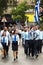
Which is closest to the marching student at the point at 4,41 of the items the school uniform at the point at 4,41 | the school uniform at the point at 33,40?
the school uniform at the point at 4,41

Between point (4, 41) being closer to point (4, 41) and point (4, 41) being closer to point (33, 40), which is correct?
point (4, 41)

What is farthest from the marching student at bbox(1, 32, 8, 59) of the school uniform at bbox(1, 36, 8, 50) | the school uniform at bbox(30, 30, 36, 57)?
the school uniform at bbox(30, 30, 36, 57)

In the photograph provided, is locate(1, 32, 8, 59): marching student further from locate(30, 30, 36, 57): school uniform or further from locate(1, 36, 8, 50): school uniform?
locate(30, 30, 36, 57): school uniform

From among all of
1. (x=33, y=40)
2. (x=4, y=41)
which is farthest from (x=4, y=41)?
(x=33, y=40)

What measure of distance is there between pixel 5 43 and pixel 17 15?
3939 centimetres

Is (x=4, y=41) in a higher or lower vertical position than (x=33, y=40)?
higher

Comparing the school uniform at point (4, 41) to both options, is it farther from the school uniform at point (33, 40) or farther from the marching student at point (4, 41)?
the school uniform at point (33, 40)

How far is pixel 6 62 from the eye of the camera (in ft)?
61.0

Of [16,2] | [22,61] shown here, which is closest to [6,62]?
[22,61]

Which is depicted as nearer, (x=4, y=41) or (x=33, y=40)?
(x=4, y=41)

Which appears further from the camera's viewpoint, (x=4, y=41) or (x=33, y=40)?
(x=33, y=40)

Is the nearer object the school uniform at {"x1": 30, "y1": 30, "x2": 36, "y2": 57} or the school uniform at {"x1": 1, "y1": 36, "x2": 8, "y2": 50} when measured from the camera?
the school uniform at {"x1": 1, "y1": 36, "x2": 8, "y2": 50}

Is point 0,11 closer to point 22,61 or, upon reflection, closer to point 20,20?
point 20,20

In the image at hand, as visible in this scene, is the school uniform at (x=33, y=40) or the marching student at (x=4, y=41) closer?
the marching student at (x=4, y=41)
